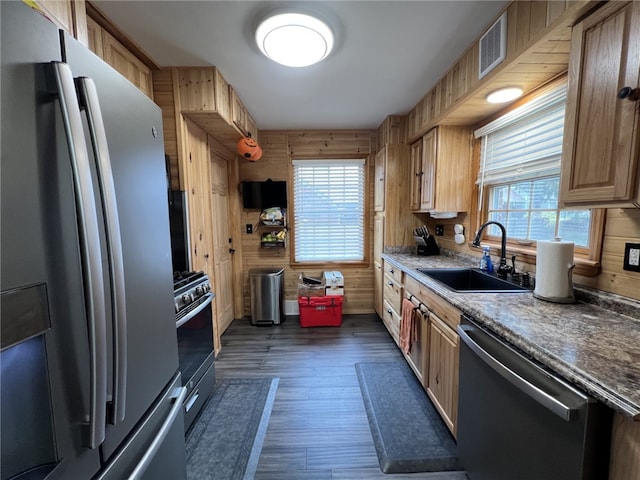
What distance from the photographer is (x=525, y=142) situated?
187 centimetres

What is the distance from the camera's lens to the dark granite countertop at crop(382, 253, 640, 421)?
2.38 ft

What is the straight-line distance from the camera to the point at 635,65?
92 cm

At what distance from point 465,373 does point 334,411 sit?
1021 millimetres

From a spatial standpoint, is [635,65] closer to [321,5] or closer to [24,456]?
[321,5]

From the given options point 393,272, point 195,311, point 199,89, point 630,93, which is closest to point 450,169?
point 393,272

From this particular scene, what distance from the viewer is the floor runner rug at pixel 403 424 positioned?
1485 mm

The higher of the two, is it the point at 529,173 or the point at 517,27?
the point at 517,27

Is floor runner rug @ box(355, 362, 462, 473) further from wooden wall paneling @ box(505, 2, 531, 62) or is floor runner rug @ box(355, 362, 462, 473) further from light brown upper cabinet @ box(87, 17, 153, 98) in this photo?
light brown upper cabinet @ box(87, 17, 153, 98)

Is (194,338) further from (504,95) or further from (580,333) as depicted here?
Answer: (504,95)

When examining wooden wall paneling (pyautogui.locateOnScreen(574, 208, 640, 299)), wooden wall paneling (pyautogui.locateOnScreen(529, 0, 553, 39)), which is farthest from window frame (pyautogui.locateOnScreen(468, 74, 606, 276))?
wooden wall paneling (pyautogui.locateOnScreen(529, 0, 553, 39))

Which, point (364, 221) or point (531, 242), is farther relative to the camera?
point (364, 221)

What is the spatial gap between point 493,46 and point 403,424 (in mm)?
2425

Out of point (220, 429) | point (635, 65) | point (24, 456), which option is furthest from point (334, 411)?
point (635, 65)

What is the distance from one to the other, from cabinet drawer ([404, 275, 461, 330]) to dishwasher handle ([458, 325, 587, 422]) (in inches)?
8.9
